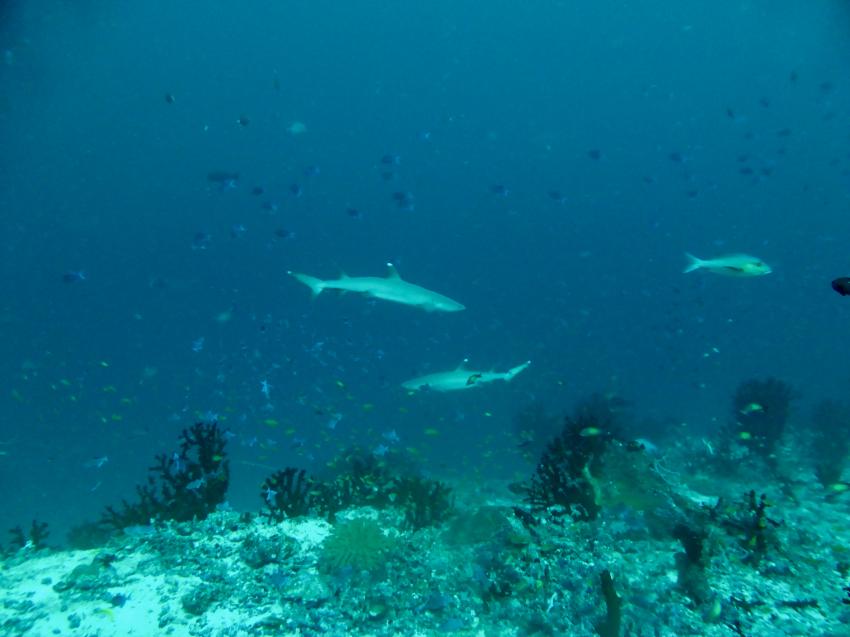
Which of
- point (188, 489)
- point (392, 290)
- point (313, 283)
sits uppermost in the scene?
point (313, 283)

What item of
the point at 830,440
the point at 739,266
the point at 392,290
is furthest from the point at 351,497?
the point at 830,440

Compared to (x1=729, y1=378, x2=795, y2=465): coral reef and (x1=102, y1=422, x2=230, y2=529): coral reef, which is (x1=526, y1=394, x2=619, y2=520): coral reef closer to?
(x1=102, y1=422, x2=230, y2=529): coral reef

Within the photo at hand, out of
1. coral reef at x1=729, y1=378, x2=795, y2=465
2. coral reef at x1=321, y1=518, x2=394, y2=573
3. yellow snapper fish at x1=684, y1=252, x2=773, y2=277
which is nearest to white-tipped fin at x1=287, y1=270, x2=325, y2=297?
coral reef at x1=321, y1=518, x2=394, y2=573

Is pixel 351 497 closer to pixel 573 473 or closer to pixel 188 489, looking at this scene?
pixel 188 489

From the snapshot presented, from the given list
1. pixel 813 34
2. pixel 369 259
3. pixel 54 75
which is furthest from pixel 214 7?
pixel 813 34

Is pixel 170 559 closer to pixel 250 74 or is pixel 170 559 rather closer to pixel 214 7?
pixel 214 7

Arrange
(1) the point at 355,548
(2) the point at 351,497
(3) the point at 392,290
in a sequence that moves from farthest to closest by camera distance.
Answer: (3) the point at 392,290 → (2) the point at 351,497 → (1) the point at 355,548

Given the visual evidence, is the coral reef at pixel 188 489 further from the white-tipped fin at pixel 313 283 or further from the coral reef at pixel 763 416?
the coral reef at pixel 763 416

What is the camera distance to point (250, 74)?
259 feet

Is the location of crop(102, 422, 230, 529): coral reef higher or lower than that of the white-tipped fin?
lower

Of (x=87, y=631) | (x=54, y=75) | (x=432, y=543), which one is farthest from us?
(x=54, y=75)

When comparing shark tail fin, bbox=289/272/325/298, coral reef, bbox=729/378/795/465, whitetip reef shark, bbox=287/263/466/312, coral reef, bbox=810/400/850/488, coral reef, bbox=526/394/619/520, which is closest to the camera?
coral reef, bbox=526/394/619/520

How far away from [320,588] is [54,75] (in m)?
67.5

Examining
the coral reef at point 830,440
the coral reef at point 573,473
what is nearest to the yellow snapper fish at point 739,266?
the coral reef at point 573,473
